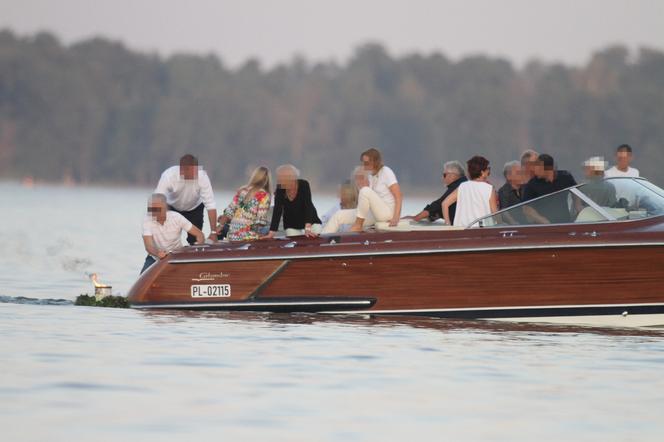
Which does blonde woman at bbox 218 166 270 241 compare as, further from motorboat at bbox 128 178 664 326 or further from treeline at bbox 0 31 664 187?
treeline at bbox 0 31 664 187

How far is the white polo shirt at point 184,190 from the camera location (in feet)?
44.4

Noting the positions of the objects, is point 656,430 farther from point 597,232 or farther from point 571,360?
point 597,232

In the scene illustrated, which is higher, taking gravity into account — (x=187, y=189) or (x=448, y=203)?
(x=187, y=189)

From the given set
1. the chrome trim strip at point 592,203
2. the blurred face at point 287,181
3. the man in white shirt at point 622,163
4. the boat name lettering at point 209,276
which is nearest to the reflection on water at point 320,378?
the boat name lettering at point 209,276

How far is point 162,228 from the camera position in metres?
13.1

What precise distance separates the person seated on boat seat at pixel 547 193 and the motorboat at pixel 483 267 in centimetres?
1

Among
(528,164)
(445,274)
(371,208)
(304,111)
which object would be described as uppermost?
(304,111)

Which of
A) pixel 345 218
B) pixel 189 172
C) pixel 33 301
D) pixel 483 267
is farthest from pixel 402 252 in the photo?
pixel 33 301

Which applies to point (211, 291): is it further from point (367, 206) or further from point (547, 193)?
point (547, 193)

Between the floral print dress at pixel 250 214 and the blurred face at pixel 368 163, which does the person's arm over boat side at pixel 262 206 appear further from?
the blurred face at pixel 368 163

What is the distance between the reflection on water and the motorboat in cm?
21

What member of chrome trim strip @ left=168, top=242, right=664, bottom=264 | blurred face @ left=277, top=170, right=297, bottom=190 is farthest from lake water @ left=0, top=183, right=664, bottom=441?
blurred face @ left=277, top=170, right=297, bottom=190

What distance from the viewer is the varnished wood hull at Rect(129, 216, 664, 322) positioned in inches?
439

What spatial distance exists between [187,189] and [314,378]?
4.69m
